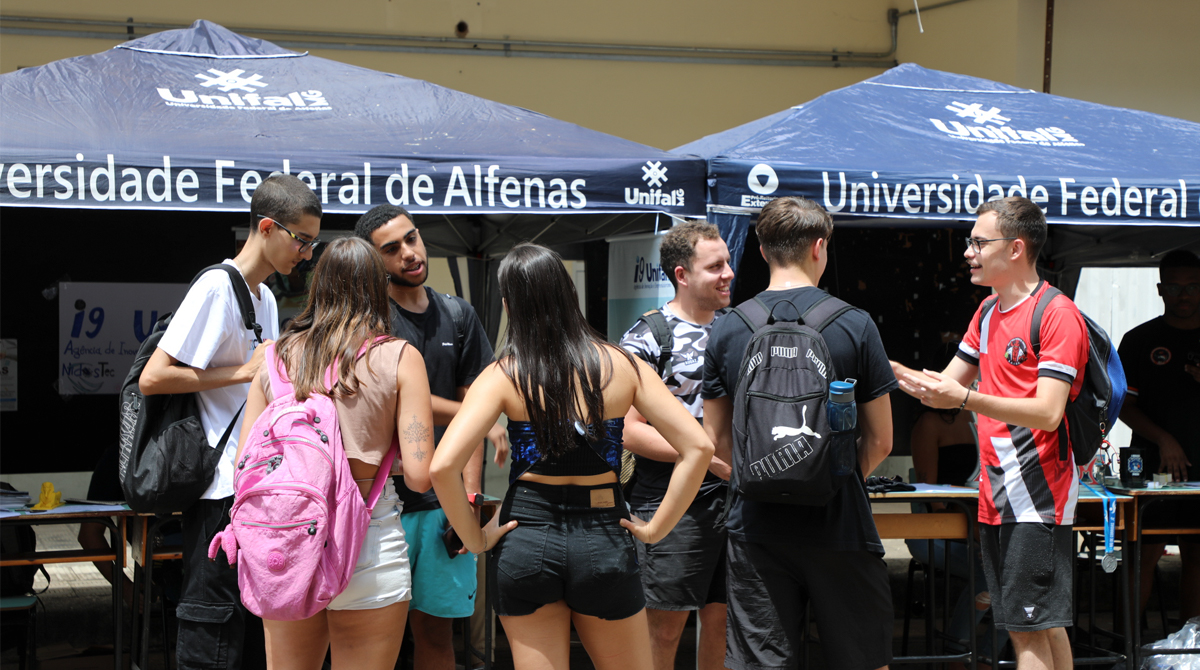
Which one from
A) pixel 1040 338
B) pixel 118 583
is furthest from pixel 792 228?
pixel 118 583

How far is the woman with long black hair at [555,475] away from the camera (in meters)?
2.41

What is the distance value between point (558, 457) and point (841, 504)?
0.82 metres

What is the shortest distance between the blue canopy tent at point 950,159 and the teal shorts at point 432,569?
1.77 m

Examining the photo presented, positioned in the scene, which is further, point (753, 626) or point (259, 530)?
point (753, 626)

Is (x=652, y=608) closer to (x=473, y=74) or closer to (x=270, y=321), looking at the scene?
(x=270, y=321)

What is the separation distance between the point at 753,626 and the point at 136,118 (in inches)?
117

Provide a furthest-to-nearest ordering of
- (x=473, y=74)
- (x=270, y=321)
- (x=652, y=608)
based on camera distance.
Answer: (x=473, y=74) → (x=652, y=608) → (x=270, y=321)

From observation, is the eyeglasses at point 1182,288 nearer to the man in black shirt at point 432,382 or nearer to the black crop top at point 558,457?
the man in black shirt at point 432,382

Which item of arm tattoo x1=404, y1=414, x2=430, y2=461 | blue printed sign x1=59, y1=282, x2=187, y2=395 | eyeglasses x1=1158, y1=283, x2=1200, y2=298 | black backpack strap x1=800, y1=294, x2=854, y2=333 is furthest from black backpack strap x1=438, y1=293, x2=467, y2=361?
eyeglasses x1=1158, y1=283, x2=1200, y2=298

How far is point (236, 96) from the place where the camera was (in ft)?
14.0

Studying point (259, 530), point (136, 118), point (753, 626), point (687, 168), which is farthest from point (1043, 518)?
point (136, 118)

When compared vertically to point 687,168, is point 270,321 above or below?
below

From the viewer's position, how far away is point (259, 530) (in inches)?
93.6

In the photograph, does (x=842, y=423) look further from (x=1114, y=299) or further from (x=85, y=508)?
(x=1114, y=299)
